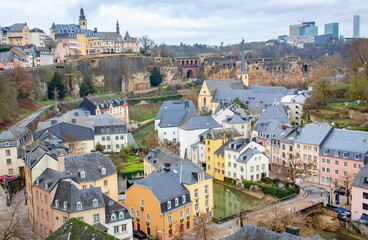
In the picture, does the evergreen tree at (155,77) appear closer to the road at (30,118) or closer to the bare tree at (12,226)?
the road at (30,118)

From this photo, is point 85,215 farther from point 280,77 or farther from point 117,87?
point 280,77

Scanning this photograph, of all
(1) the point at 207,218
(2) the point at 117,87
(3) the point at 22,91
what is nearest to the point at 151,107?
(2) the point at 117,87

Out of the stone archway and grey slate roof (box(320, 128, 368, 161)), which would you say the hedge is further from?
the stone archway

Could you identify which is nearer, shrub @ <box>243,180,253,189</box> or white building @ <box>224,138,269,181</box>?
shrub @ <box>243,180,253,189</box>

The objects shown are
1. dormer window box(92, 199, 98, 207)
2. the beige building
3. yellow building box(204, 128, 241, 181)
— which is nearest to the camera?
dormer window box(92, 199, 98, 207)

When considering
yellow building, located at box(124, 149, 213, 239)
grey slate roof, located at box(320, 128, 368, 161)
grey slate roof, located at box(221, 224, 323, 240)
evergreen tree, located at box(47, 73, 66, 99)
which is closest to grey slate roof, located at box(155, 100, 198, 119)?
evergreen tree, located at box(47, 73, 66, 99)
